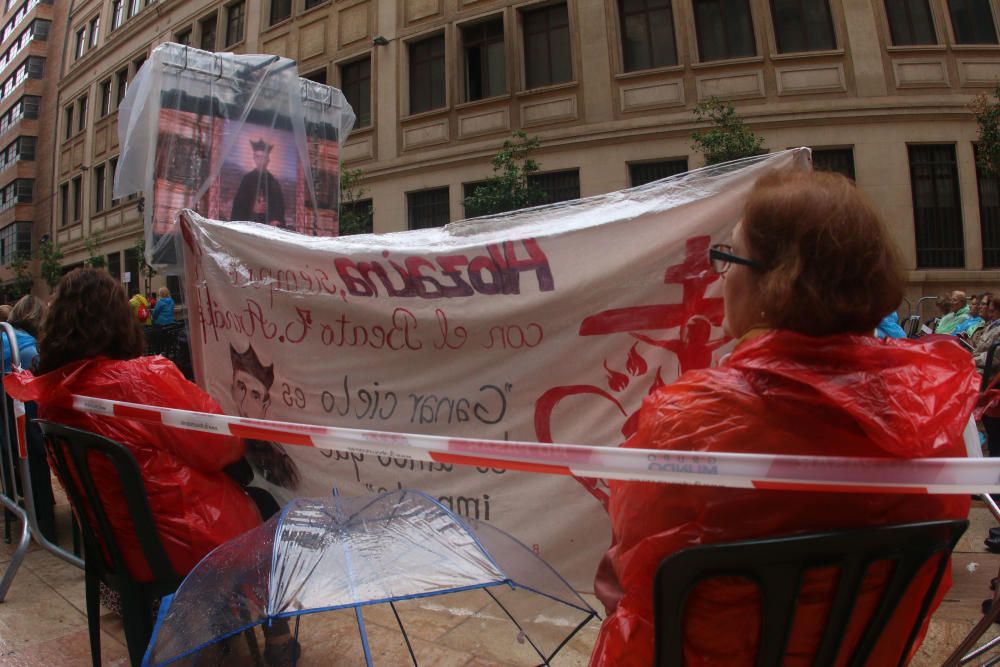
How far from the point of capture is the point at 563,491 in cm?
257

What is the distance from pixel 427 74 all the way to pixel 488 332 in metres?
16.3

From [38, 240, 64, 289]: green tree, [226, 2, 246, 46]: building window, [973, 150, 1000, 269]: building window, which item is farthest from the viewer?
[38, 240, 64, 289]: green tree

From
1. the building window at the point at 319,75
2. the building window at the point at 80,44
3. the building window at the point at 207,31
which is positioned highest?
the building window at the point at 80,44

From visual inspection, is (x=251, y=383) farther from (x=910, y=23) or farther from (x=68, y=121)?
(x=68, y=121)

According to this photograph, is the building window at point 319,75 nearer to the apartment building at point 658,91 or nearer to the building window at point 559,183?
the apartment building at point 658,91

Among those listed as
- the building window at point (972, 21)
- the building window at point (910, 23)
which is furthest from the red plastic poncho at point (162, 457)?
the building window at point (972, 21)

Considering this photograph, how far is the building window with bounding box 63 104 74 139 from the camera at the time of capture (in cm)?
3041

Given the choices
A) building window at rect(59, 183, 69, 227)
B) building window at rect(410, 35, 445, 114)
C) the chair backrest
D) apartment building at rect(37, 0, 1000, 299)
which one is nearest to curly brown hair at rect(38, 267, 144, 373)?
the chair backrest

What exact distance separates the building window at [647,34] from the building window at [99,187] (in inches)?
901

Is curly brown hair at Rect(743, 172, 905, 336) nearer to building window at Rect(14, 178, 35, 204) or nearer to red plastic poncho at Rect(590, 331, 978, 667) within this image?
red plastic poncho at Rect(590, 331, 978, 667)

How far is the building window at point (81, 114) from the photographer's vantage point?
95.8 feet

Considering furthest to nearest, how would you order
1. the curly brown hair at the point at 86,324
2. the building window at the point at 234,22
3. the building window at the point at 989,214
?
1. the building window at the point at 234,22
2. the building window at the point at 989,214
3. the curly brown hair at the point at 86,324

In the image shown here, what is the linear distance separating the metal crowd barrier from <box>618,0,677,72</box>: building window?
14.1 m

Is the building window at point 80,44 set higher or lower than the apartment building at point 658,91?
higher
